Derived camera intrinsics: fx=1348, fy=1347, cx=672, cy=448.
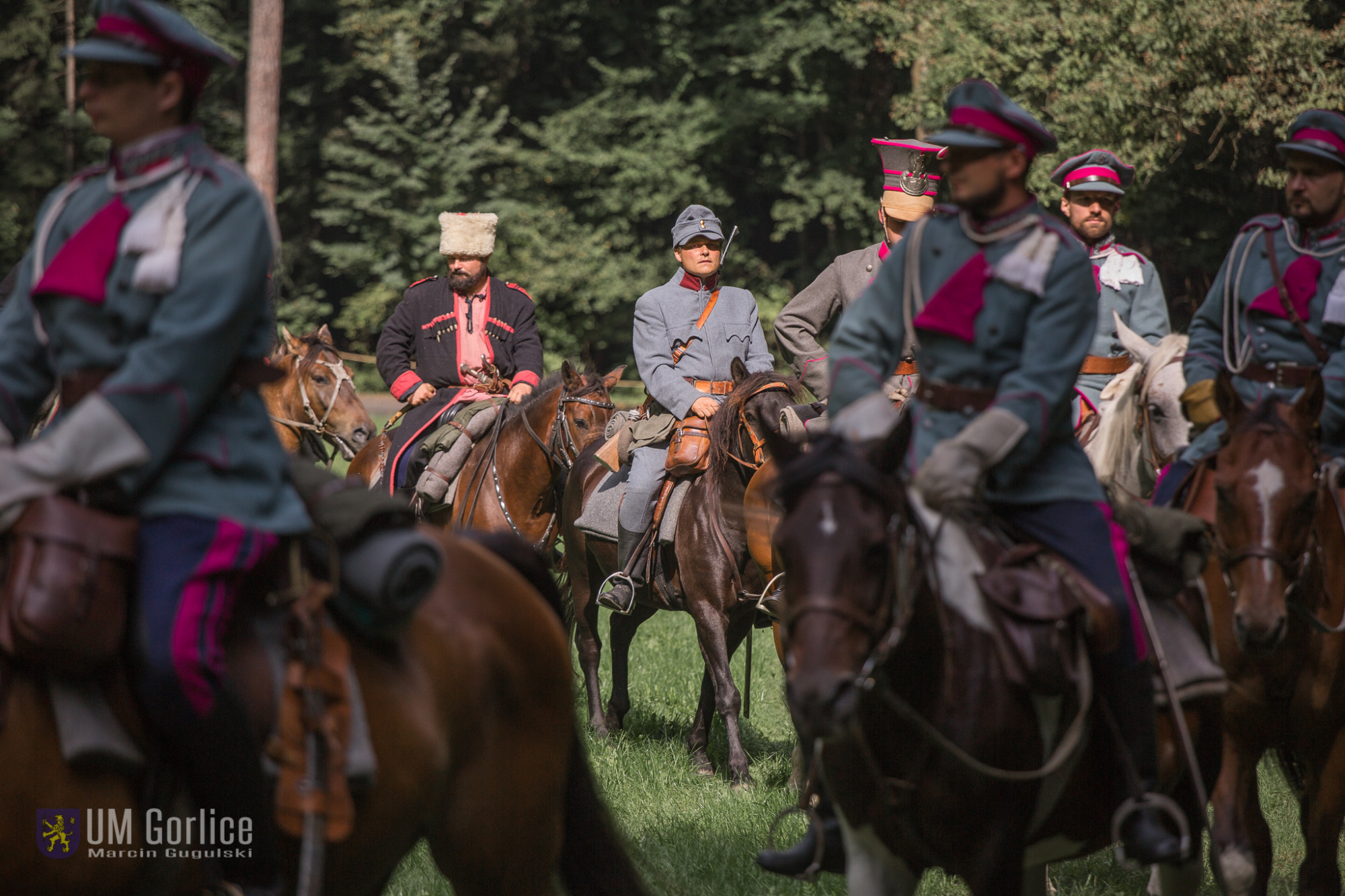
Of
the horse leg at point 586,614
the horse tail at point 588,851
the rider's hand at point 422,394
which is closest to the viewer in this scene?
the horse tail at point 588,851

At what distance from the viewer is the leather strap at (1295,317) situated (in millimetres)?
5141

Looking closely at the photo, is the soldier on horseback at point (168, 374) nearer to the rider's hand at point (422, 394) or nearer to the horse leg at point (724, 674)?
the horse leg at point (724, 674)

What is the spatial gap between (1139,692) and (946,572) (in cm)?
75

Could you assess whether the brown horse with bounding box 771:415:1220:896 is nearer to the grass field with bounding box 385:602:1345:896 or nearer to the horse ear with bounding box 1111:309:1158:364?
the grass field with bounding box 385:602:1345:896

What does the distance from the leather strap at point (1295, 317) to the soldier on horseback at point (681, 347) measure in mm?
3343

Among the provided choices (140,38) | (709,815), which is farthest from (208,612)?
(709,815)

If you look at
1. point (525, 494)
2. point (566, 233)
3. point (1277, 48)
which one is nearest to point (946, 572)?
point (525, 494)

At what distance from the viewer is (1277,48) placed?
62.8ft

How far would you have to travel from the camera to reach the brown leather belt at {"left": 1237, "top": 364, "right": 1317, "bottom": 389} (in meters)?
5.11

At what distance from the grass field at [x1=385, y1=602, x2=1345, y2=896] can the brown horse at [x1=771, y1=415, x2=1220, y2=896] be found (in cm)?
128

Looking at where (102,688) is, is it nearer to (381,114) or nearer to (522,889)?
(522,889)

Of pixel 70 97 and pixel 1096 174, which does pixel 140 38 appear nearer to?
pixel 1096 174

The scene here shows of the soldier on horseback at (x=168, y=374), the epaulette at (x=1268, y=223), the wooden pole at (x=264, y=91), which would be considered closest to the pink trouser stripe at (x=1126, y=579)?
the epaulette at (x=1268, y=223)

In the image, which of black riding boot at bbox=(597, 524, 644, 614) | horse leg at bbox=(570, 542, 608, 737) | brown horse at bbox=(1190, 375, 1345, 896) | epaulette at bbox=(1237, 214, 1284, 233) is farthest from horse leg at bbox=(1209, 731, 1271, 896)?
horse leg at bbox=(570, 542, 608, 737)
